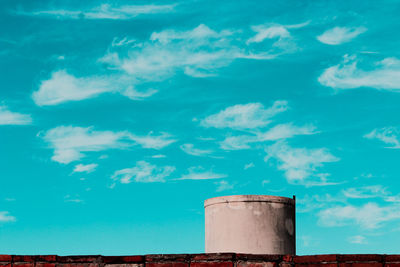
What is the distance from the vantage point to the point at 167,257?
9289mm

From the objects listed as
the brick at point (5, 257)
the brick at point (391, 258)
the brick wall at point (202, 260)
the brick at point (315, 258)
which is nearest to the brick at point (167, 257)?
the brick wall at point (202, 260)

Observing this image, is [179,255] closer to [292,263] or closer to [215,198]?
[292,263]

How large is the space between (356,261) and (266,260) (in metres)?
1.29

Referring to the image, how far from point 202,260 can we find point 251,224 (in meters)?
3.70

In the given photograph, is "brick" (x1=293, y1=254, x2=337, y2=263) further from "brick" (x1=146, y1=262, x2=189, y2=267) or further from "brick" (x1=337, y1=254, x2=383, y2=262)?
"brick" (x1=146, y1=262, x2=189, y2=267)

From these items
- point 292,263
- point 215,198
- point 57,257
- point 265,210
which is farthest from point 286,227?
point 57,257

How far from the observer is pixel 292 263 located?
9.08m

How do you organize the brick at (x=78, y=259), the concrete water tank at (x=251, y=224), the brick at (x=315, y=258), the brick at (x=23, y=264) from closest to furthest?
the brick at (x=315, y=258), the brick at (x=78, y=259), the brick at (x=23, y=264), the concrete water tank at (x=251, y=224)

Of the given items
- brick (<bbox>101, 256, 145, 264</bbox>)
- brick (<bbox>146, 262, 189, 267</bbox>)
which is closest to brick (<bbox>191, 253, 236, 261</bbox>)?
brick (<bbox>146, 262, 189, 267</bbox>)

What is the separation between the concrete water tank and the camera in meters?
12.7

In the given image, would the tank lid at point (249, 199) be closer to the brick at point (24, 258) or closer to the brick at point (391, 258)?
the brick at point (391, 258)

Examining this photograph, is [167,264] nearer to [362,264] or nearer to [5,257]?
[5,257]

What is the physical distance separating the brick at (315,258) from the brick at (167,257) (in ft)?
5.39

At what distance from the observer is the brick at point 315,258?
8.88 m
